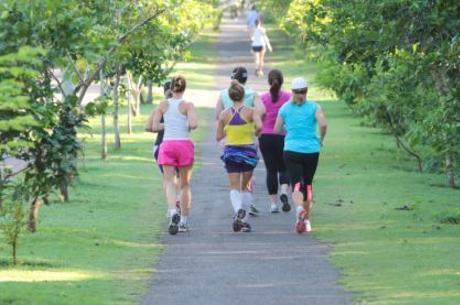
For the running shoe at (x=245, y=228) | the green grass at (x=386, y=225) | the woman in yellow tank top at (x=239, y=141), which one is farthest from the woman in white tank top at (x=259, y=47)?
the running shoe at (x=245, y=228)

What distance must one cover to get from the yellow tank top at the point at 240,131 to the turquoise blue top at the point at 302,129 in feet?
1.39

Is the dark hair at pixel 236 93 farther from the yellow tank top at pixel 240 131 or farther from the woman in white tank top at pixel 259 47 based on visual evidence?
the woman in white tank top at pixel 259 47

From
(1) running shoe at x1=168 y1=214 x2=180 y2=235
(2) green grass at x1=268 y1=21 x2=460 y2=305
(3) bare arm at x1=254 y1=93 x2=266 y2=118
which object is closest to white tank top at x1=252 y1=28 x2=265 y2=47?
(2) green grass at x1=268 y1=21 x2=460 y2=305

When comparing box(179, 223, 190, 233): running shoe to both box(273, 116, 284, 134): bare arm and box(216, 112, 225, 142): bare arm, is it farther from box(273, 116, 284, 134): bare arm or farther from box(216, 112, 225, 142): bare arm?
box(273, 116, 284, 134): bare arm

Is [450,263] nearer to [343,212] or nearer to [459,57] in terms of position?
[459,57]

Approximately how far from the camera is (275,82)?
56.2 ft

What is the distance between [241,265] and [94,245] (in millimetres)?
1980

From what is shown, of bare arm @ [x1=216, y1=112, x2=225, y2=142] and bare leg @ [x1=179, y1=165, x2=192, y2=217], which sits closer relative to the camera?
bare leg @ [x1=179, y1=165, x2=192, y2=217]

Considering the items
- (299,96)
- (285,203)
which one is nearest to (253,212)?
(285,203)

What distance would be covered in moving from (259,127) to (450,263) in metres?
3.60

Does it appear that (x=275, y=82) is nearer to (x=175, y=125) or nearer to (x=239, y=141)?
(x=239, y=141)

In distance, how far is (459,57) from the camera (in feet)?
45.1

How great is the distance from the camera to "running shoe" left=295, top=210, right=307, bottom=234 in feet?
49.8

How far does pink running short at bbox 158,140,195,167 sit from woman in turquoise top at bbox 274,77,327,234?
114cm
